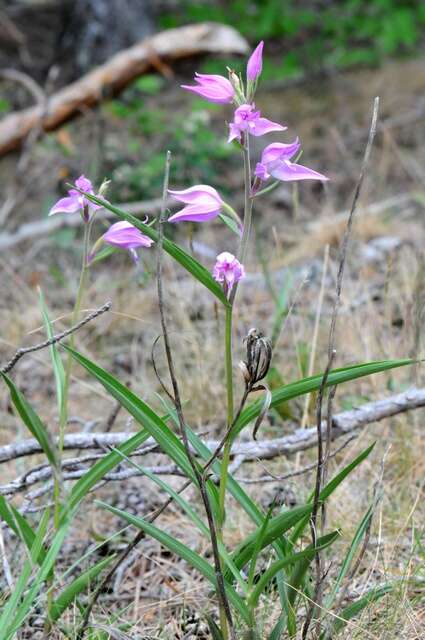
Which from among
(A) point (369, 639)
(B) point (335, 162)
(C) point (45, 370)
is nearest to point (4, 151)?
(C) point (45, 370)

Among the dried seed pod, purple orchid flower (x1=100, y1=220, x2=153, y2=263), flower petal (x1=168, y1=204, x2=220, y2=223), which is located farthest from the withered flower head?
purple orchid flower (x1=100, y1=220, x2=153, y2=263)

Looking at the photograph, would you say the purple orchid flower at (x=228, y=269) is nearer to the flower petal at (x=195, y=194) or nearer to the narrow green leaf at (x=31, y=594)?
the flower petal at (x=195, y=194)

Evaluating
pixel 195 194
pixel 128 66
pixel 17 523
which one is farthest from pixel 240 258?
pixel 128 66

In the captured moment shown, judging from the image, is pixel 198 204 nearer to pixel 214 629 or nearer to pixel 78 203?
pixel 78 203

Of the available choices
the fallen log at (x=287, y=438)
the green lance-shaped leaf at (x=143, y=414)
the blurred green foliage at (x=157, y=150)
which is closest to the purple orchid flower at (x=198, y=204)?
the green lance-shaped leaf at (x=143, y=414)

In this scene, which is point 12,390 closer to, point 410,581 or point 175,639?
point 175,639

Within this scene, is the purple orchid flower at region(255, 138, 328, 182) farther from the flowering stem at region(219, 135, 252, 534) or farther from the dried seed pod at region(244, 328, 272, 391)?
the dried seed pod at region(244, 328, 272, 391)
